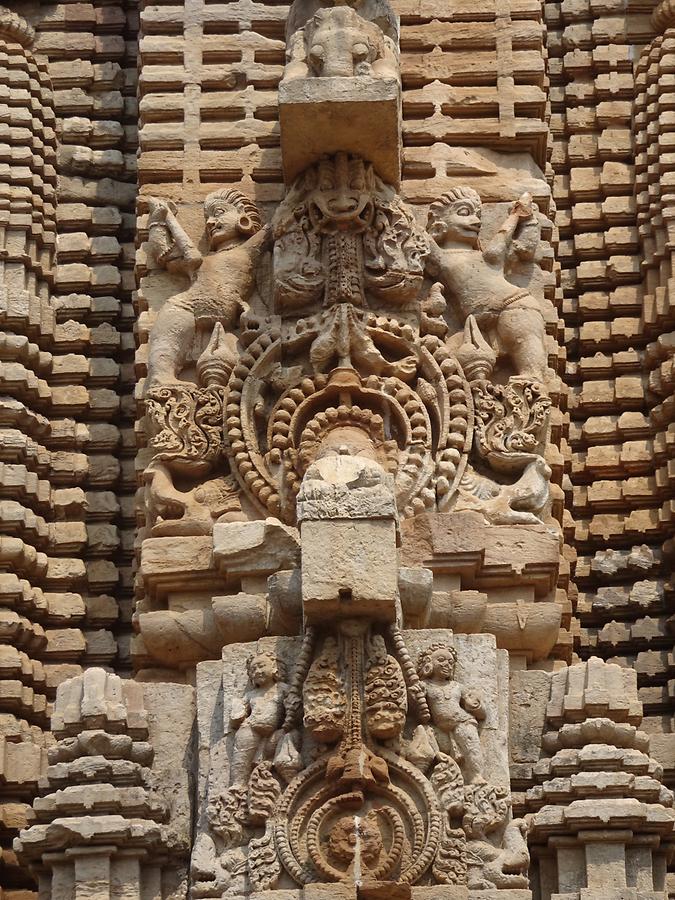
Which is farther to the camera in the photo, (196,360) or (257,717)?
(196,360)

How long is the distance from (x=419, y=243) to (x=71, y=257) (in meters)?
2.68

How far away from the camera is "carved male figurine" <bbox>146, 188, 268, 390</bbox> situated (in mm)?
15438

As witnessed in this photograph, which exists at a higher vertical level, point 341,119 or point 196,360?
point 341,119

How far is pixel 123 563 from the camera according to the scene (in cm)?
1620

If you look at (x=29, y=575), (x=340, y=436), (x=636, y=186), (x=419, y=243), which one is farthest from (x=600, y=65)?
(x=29, y=575)

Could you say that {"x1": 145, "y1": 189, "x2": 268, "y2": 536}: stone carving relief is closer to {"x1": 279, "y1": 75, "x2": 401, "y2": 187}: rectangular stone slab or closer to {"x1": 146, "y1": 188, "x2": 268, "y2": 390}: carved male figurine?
{"x1": 146, "y1": 188, "x2": 268, "y2": 390}: carved male figurine

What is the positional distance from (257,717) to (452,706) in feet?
3.33

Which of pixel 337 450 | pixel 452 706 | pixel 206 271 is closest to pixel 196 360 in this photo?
pixel 206 271

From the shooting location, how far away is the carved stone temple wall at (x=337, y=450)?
44.8 feet

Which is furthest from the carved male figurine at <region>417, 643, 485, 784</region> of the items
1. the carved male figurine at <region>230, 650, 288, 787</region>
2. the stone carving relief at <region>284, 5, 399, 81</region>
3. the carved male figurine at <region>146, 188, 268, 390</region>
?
the stone carving relief at <region>284, 5, 399, 81</region>

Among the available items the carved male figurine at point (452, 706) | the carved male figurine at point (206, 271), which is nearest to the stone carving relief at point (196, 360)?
the carved male figurine at point (206, 271)

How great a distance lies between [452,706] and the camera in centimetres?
1384

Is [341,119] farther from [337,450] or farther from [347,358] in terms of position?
[337,450]

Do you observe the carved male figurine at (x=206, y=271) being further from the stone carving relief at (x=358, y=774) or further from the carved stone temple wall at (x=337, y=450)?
the stone carving relief at (x=358, y=774)
